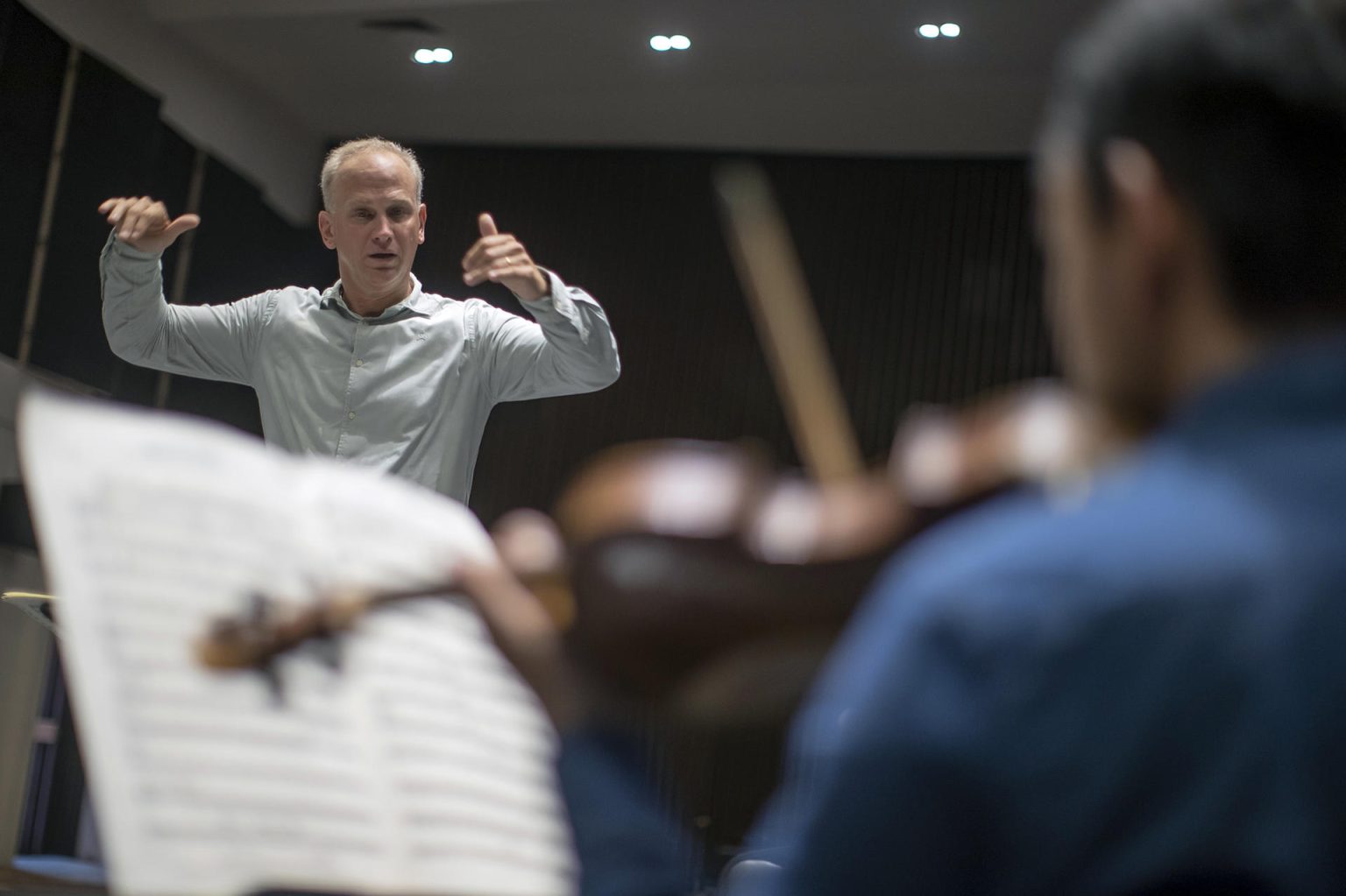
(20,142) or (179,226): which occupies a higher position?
(20,142)

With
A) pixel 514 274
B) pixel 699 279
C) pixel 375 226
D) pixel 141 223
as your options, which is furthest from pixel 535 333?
pixel 699 279

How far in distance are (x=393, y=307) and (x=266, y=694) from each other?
150cm

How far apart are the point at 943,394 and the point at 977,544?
544cm

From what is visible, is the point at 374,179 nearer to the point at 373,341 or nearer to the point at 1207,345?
the point at 373,341

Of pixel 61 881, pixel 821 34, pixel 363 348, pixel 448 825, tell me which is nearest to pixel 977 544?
pixel 448 825

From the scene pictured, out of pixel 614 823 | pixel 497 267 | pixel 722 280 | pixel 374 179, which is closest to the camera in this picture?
pixel 614 823

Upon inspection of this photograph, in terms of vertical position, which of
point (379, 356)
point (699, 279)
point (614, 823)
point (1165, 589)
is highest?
point (699, 279)

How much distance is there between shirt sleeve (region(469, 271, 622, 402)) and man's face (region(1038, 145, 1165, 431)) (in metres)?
1.47

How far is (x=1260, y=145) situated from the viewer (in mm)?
491

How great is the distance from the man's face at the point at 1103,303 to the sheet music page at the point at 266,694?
371 millimetres

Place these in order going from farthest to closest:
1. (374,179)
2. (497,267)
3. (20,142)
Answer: (20,142)
(374,179)
(497,267)

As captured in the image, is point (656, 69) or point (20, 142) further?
point (656, 69)

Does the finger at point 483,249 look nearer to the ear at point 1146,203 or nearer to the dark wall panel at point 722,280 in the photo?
the ear at point 1146,203

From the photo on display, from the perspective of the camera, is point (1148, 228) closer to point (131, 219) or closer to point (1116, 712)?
point (1116, 712)
